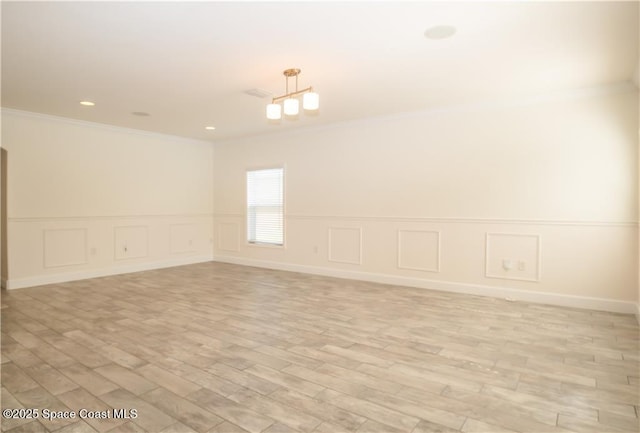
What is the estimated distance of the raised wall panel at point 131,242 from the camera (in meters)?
6.31

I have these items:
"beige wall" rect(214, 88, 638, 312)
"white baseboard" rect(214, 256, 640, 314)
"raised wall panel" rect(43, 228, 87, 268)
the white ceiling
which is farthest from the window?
"raised wall panel" rect(43, 228, 87, 268)

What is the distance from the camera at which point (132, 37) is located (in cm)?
289

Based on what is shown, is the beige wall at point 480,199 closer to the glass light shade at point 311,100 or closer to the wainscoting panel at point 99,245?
the wainscoting panel at point 99,245

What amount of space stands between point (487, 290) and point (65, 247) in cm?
613

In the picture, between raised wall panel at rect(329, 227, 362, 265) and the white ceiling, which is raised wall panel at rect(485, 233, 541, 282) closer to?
the white ceiling

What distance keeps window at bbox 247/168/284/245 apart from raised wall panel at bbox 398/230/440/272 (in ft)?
7.65

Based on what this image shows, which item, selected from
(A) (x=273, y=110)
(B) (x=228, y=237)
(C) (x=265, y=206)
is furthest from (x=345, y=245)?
(A) (x=273, y=110)

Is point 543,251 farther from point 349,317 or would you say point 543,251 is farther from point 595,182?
point 349,317

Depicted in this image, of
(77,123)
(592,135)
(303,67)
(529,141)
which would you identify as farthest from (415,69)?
(77,123)

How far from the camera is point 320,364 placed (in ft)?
8.76

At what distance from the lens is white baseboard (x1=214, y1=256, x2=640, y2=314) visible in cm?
406

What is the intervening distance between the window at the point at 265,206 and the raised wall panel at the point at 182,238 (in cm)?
118

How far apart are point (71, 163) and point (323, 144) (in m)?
3.93

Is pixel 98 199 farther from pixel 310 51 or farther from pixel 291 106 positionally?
pixel 310 51
